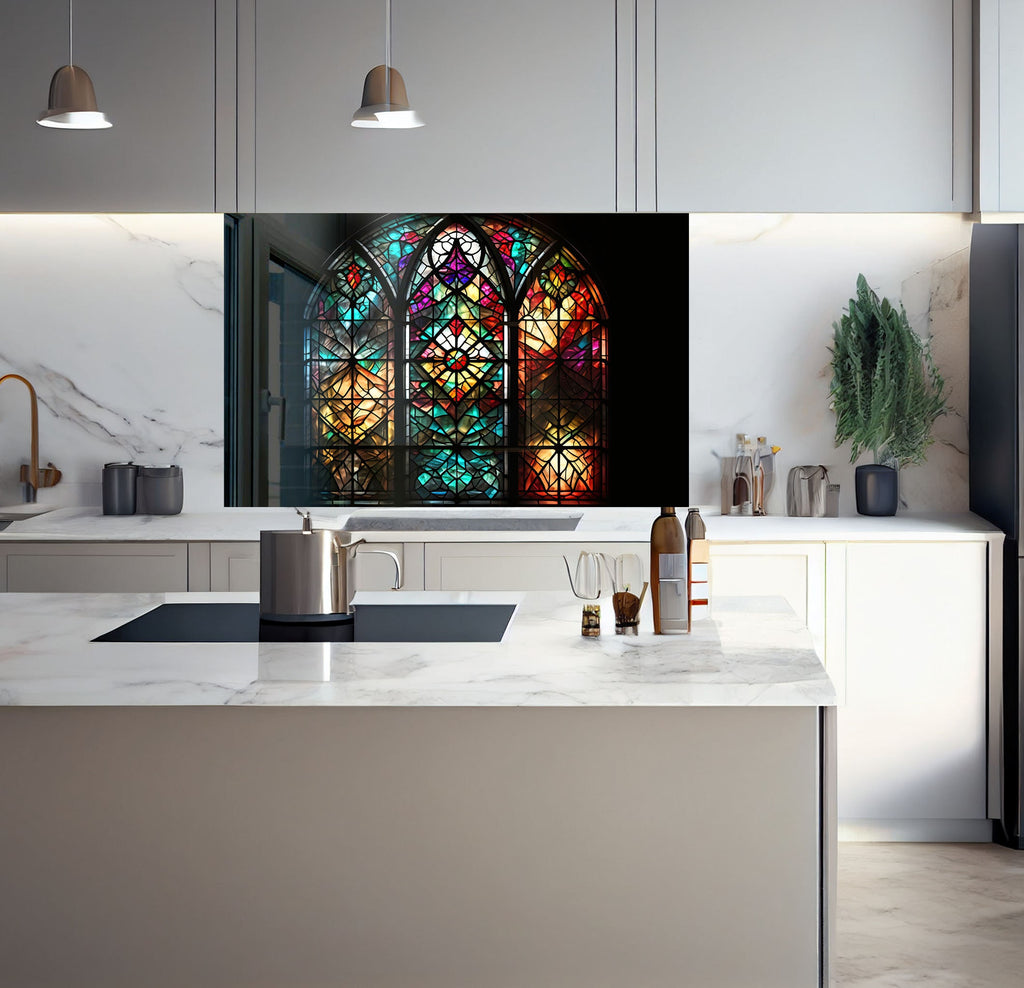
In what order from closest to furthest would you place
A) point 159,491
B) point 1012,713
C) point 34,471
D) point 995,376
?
point 1012,713
point 995,376
point 159,491
point 34,471

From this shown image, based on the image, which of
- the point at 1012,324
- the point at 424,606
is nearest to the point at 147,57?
the point at 424,606

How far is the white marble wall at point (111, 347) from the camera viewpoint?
426cm

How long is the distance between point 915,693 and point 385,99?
2.37 meters

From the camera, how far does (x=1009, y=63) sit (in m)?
3.73

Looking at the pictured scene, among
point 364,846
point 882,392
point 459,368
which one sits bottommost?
point 364,846

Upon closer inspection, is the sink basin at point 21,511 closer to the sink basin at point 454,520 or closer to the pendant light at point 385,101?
the sink basin at point 454,520

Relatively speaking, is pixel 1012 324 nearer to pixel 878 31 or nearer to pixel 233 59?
pixel 878 31

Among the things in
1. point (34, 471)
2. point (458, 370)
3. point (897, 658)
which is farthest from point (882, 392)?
point (34, 471)

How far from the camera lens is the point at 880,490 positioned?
4059mm

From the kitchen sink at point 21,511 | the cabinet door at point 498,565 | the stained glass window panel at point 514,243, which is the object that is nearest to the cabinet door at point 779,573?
the cabinet door at point 498,565

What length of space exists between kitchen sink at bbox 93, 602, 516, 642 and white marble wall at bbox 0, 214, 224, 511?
1.84 meters

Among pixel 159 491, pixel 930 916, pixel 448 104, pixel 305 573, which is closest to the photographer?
pixel 305 573

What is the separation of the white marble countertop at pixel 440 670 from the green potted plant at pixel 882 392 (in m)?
1.90

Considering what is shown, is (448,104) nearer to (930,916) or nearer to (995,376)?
(995,376)
